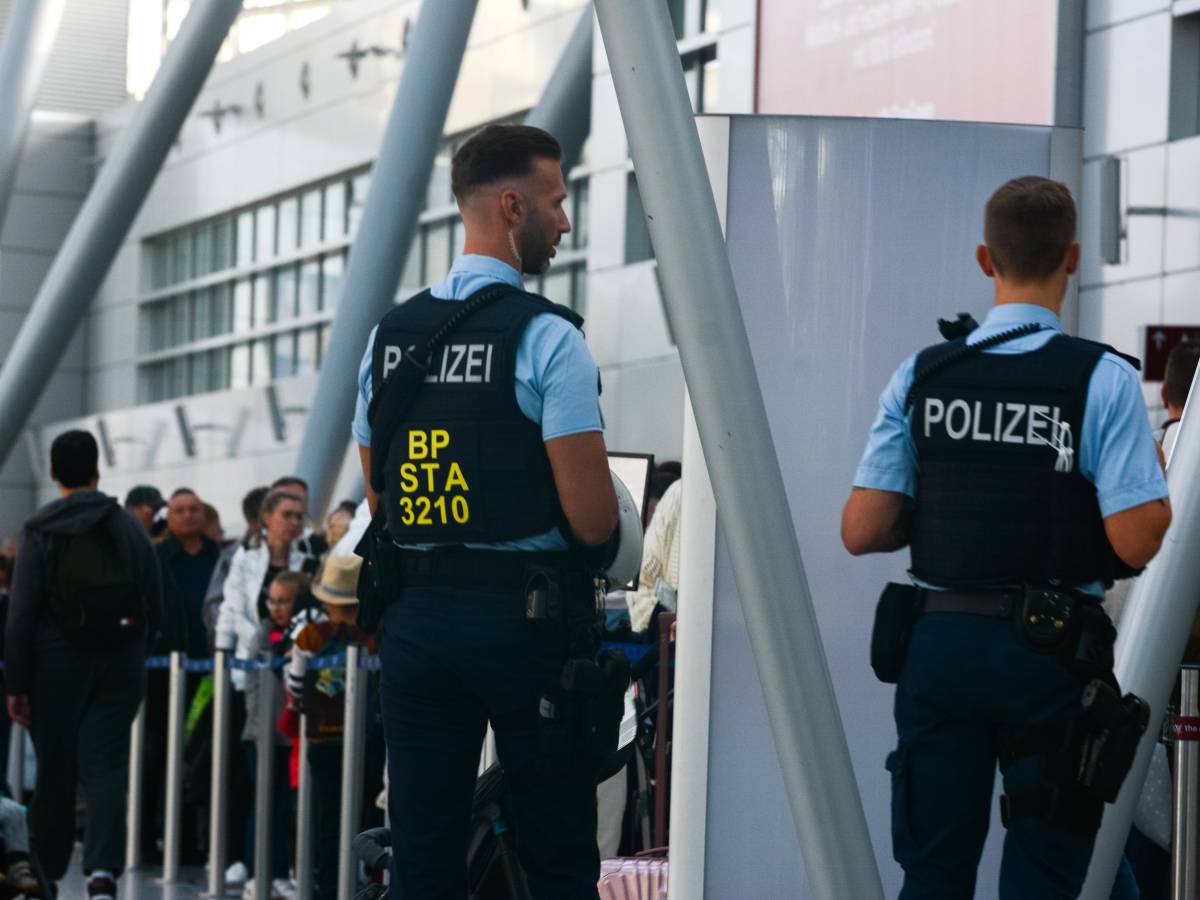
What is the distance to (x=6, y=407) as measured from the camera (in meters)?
17.3

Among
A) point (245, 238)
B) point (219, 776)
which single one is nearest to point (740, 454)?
point (219, 776)

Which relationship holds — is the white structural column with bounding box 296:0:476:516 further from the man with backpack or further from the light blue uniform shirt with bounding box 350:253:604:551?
the light blue uniform shirt with bounding box 350:253:604:551

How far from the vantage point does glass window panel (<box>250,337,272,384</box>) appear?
3375 centimetres

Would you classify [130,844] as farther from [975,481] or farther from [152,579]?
[975,481]

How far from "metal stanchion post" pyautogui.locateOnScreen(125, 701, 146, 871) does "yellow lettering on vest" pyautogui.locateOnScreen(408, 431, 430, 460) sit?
22.8 ft

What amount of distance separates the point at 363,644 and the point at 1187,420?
14.7ft

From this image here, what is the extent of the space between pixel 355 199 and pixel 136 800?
20.1 m

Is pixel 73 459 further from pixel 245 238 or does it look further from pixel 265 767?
pixel 245 238

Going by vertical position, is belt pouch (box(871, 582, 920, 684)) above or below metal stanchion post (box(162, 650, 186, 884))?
above

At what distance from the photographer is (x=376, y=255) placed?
17.0 meters

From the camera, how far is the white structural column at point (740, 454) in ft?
14.6

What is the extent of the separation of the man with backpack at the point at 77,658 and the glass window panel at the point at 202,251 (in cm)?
2742

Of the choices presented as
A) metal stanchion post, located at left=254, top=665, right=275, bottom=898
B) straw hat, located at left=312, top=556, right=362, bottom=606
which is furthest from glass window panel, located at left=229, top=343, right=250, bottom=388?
straw hat, located at left=312, top=556, right=362, bottom=606

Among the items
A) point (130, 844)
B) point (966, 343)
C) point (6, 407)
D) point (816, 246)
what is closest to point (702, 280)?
point (966, 343)
